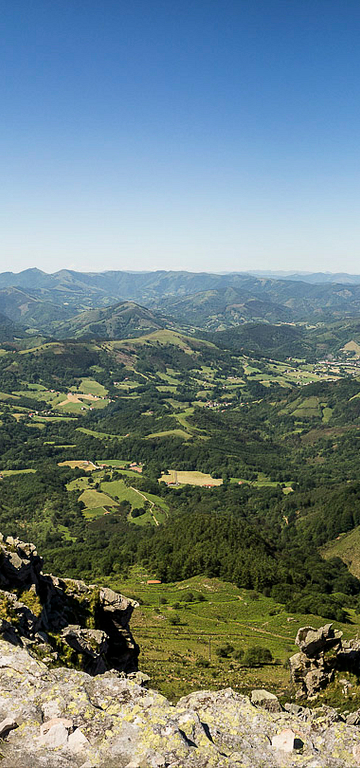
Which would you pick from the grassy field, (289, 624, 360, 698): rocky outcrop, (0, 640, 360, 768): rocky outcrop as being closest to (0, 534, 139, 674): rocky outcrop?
the grassy field

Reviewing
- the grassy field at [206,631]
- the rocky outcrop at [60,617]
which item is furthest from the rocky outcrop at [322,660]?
the rocky outcrop at [60,617]

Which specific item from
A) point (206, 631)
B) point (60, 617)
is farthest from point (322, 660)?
point (206, 631)

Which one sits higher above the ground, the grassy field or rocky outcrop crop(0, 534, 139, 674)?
rocky outcrop crop(0, 534, 139, 674)

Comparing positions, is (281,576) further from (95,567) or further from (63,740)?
(63,740)

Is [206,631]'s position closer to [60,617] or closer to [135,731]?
[60,617]

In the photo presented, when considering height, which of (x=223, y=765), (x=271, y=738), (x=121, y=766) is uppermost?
(x=121, y=766)

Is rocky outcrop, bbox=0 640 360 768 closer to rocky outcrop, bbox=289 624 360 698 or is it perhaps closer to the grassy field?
rocky outcrop, bbox=289 624 360 698

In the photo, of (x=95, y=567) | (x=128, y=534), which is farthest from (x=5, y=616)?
(x=128, y=534)
